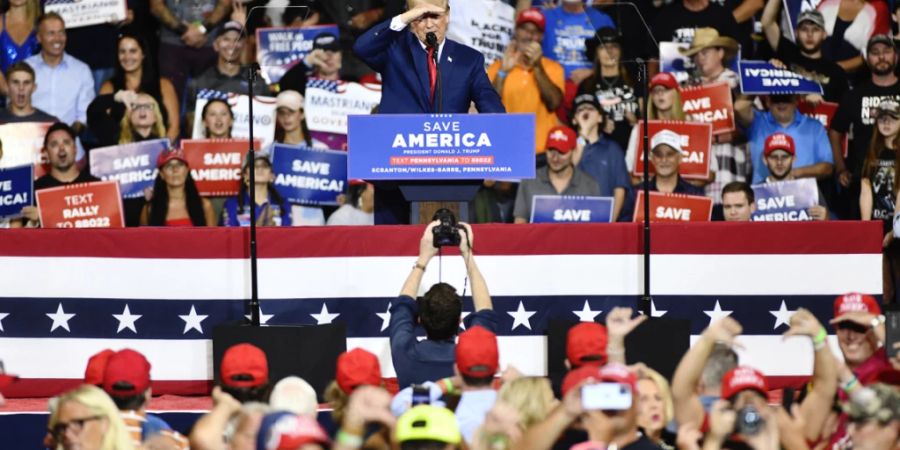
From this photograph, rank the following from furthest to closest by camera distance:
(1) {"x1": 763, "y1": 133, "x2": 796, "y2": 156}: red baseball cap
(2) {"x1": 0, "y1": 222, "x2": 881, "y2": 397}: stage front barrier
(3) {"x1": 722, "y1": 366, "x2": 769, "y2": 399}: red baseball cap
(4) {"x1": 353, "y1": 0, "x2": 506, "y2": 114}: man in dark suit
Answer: (1) {"x1": 763, "y1": 133, "x2": 796, "y2": 156}: red baseball cap < (2) {"x1": 0, "y1": 222, "x2": 881, "y2": 397}: stage front barrier < (4) {"x1": 353, "y1": 0, "x2": 506, "y2": 114}: man in dark suit < (3) {"x1": 722, "y1": 366, "x2": 769, "y2": 399}: red baseball cap

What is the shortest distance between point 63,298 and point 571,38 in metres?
5.25

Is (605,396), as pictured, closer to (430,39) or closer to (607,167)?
(430,39)

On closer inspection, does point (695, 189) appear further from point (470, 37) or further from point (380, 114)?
point (380, 114)

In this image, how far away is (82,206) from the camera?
44.8ft

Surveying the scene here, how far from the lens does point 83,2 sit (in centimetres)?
1573

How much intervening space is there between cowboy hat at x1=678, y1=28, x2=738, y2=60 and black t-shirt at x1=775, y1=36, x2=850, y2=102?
60cm

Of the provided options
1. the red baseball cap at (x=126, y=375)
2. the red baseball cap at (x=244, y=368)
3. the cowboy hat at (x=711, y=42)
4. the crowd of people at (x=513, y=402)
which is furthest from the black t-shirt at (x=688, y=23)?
the red baseball cap at (x=126, y=375)

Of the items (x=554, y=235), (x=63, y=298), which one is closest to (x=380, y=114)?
(x=554, y=235)

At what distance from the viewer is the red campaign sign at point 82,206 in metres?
13.5

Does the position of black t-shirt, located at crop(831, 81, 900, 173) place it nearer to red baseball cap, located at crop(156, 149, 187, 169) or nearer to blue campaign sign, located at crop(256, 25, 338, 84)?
blue campaign sign, located at crop(256, 25, 338, 84)

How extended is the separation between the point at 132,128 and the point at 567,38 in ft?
12.2

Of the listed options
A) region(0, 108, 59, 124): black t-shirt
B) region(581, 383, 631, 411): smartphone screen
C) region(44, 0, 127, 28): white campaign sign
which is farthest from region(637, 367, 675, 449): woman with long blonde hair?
region(44, 0, 127, 28): white campaign sign

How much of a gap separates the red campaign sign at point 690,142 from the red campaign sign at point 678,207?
0.70 metres

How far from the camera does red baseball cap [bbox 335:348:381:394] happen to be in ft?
26.0
